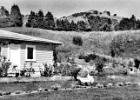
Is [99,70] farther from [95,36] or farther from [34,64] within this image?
[95,36]

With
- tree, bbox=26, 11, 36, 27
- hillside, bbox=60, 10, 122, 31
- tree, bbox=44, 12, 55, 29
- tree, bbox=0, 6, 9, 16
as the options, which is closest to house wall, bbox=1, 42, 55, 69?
→ tree, bbox=26, 11, 36, 27

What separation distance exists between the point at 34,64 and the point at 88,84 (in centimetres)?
690

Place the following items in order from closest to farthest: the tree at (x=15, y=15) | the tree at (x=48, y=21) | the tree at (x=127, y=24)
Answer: the tree at (x=15, y=15), the tree at (x=48, y=21), the tree at (x=127, y=24)

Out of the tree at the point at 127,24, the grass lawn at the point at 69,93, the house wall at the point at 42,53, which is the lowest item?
the grass lawn at the point at 69,93

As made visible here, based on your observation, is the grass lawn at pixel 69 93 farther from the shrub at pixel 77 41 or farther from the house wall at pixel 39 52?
the shrub at pixel 77 41

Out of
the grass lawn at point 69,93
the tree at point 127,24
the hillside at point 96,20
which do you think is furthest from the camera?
the hillside at point 96,20

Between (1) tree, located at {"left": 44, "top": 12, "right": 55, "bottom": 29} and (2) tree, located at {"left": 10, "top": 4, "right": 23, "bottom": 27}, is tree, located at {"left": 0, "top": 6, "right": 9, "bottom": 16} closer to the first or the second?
(2) tree, located at {"left": 10, "top": 4, "right": 23, "bottom": 27}

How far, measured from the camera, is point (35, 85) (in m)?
16.7

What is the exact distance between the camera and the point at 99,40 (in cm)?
6022


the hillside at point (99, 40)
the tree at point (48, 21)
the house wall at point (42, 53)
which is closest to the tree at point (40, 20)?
the tree at point (48, 21)

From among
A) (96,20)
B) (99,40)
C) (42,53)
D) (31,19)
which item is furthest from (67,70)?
(96,20)

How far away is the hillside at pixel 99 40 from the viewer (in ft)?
174

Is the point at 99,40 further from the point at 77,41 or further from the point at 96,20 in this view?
the point at 96,20

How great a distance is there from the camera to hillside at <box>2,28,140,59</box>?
174 ft
